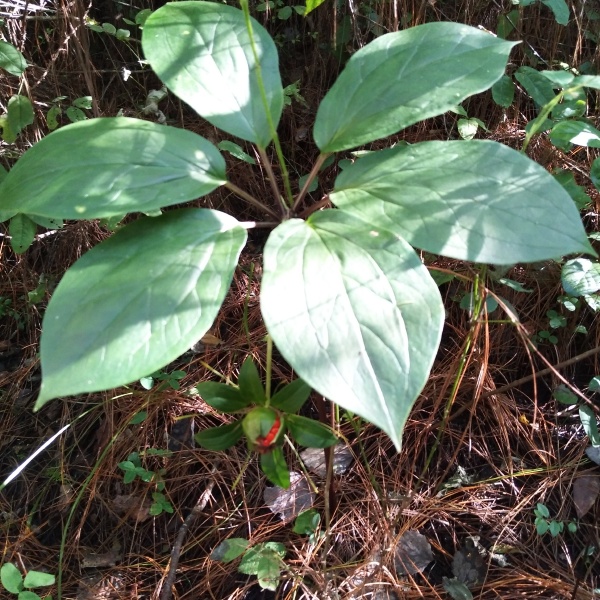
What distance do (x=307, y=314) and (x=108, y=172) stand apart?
38cm

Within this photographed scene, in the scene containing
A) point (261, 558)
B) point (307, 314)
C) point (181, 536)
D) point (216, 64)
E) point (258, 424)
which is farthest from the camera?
point (181, 536)

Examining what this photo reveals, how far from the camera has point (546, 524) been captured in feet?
3.70

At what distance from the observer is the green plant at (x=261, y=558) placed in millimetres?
1047

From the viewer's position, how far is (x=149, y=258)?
31.2 inches

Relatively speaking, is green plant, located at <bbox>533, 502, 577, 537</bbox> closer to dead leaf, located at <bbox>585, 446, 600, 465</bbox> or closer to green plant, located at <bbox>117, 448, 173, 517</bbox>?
dead leaf, located at <bbox>585, 446, 600, 465</bbox>

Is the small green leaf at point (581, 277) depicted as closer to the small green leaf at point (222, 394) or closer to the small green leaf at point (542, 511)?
the small green leaf at point (542, 511)

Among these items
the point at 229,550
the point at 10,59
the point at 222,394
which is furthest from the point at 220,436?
the point at 10,59

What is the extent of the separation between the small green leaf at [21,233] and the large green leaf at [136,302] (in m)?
0.50

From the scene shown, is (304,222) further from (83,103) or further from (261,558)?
(83,103)

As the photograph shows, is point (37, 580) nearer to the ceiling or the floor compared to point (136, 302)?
nearer to the floor

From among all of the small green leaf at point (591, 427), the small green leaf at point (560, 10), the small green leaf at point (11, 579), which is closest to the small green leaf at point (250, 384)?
the small green leaf at point (11, 579)

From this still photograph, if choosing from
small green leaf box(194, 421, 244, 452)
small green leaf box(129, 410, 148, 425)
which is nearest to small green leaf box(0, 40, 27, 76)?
small green leaf box(129, 410, 148, 425)

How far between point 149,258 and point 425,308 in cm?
38

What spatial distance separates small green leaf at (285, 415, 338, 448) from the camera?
833 millimetres
